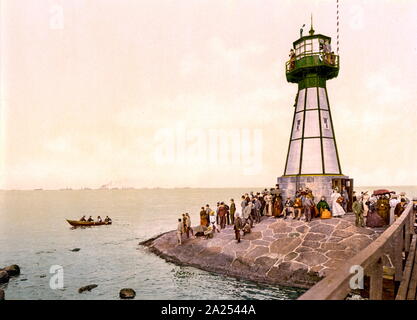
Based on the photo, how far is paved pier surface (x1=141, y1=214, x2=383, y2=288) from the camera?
13.4m

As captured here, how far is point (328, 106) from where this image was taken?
2133 cm

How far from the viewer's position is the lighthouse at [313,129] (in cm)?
1961


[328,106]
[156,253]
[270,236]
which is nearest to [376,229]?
[270,236]

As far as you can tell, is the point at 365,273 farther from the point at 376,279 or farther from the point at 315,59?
the point at 315,59

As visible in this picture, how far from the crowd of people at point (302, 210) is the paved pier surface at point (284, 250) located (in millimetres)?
566

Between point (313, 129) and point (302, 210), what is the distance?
665 cm

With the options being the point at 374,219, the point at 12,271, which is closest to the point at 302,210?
the point at 374,219

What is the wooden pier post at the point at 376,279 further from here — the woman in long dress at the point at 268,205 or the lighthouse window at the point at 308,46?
the lighthouse window at the point at 308,46

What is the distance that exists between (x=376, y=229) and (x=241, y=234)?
25.3 feet

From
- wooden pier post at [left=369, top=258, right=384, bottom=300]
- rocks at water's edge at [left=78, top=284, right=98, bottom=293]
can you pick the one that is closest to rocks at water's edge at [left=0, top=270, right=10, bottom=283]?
rocks at water's edge at [left=78, top=284, right=98, bottom=293]

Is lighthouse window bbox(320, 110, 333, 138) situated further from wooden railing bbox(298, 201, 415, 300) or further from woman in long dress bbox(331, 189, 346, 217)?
wooden railing bbox(298, 201, 415, 300)

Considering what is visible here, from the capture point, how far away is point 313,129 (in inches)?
807

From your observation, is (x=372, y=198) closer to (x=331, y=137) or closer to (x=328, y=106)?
(x=331, y=137)

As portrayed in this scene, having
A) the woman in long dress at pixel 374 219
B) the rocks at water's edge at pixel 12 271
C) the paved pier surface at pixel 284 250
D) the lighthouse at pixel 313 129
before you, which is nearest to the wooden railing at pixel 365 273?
the paved pier surface at pixel 284 250
